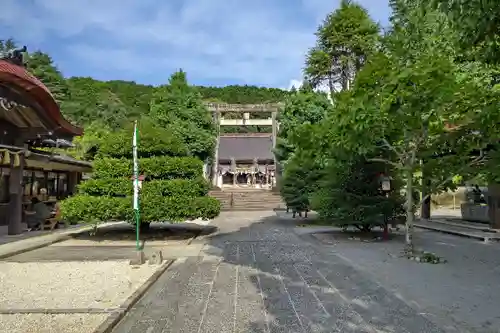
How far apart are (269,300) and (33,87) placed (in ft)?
31.9

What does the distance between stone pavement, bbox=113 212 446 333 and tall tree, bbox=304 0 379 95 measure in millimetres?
23891

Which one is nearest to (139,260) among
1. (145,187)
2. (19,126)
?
(145,187)

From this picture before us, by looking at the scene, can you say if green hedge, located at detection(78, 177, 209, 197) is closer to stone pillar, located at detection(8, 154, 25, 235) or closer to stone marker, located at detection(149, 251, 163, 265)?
stone pillar, located at detection(8, 154, 25, 235)

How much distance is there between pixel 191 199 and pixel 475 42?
10.5 m

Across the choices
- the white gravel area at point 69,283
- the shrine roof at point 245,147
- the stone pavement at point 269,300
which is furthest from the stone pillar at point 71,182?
the shrine roof at point 245,147

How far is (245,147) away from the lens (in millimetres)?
53312

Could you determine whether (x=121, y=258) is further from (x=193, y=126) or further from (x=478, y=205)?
(x=193, y=126)

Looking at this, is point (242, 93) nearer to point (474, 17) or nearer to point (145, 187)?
point (145, 187)

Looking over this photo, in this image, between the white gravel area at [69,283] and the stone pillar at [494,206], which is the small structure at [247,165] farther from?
the white gravel area at [69,283]

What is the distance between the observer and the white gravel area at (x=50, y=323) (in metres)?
5.07

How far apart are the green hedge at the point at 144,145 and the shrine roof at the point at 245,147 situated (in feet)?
116

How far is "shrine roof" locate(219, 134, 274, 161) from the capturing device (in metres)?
51.2

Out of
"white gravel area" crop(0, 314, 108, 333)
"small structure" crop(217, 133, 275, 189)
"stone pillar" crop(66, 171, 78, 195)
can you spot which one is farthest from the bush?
"small structure" crop(217, 133, 275, 189)

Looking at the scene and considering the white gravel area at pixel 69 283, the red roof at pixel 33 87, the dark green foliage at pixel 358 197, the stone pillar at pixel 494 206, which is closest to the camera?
the white gravel area at pixel 69 283
